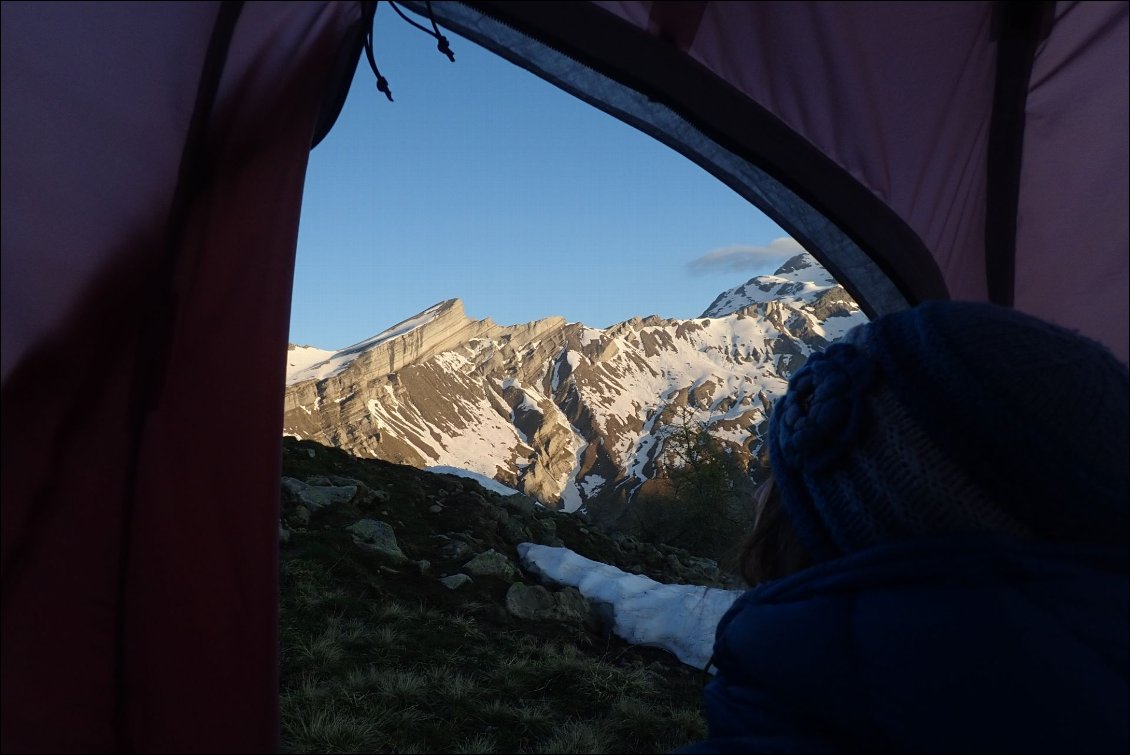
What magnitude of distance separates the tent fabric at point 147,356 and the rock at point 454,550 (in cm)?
514

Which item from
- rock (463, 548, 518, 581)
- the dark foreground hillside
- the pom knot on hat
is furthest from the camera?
rock (463, 548, 518, 581)

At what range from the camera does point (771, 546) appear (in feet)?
4.79

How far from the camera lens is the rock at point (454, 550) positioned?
683 centimetres

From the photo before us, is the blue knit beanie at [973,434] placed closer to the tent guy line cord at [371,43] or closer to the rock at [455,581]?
the tent guy line cord at [371,43]

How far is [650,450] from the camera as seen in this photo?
371 feet

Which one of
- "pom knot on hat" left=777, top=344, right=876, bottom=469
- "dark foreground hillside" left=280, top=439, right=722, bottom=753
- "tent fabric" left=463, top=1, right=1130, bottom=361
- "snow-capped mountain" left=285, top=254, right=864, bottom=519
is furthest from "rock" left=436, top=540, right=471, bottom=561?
"snow-capped mountain" left=285, top=254, right=864, bottom=519

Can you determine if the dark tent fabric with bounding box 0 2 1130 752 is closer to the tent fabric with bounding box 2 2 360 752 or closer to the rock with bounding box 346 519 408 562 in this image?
the tent fabric with bounding box 2 2 360 752

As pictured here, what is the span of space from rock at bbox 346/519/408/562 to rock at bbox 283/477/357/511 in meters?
0.58

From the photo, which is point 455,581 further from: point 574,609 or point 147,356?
point 147,356

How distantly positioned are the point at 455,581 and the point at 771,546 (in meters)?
4.91

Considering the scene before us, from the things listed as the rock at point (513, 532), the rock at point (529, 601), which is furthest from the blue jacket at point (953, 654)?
the rock at point (513, 532)

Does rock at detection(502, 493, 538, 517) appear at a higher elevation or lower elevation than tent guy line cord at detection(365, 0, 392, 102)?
lower

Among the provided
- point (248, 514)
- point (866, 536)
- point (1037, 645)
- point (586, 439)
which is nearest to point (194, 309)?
point (248, 514)

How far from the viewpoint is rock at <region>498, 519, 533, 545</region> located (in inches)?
334
